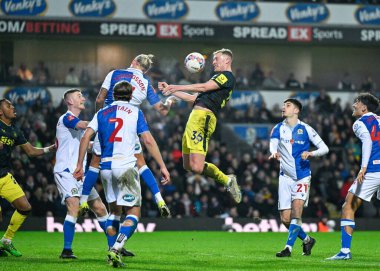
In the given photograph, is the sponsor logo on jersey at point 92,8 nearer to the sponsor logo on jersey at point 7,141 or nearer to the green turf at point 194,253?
the green turf at point 194,253

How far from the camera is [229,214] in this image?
23.5 metres

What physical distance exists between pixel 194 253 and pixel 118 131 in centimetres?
364

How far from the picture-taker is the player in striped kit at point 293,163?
13328 millimetres

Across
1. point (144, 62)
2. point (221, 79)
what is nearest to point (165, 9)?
point (221, 79)

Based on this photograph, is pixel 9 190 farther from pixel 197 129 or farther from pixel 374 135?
pixel 374 135

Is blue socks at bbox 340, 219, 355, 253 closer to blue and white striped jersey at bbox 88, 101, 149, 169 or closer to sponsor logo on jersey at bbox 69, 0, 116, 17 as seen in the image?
blue and white striped jersey at bbox 88, 101, 149, 169

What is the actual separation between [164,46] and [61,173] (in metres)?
20.7

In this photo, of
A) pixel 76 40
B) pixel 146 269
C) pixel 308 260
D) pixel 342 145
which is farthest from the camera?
pixel 76 40

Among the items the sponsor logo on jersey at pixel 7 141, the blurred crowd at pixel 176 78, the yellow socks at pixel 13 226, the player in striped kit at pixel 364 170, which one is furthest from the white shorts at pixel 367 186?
the blurred crowd at pixel 176 78

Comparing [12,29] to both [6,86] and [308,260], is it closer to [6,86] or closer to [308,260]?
[6,86]

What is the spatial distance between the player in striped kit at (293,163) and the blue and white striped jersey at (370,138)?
911 mm

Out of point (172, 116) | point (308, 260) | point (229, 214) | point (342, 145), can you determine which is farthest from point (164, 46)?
point (308, 260)

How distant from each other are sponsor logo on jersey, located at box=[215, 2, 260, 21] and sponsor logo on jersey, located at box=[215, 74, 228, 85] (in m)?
17.3

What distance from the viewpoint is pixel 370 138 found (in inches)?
493
